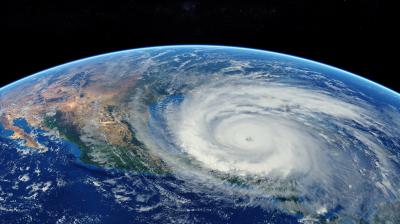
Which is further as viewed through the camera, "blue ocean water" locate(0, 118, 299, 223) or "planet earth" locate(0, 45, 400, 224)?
"planet earth" locate(0, 45, 400, 224)

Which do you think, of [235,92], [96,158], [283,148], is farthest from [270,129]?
[96,158]

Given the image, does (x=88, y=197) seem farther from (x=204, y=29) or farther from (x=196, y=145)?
(x=204, y=29)

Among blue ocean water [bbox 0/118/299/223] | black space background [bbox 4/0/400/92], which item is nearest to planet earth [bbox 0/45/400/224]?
blue ocean water [bbox 0/118/299/223]

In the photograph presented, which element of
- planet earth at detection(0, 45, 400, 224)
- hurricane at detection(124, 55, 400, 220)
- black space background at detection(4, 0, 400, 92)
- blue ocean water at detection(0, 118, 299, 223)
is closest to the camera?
blue ocean water at detection(0, 118, 299, 223)

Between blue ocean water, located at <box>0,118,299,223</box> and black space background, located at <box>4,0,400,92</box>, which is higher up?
black space background, located at <box>4,0,400,92</box>

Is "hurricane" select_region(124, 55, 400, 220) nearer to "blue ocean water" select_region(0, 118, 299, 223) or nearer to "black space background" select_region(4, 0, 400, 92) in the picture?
"blue ocean water" select_region(0, 118, 299, 223)

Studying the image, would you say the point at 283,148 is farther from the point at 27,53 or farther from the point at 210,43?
the point at 27,53

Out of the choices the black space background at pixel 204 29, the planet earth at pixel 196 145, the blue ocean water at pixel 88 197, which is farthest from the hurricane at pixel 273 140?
the black space background at pixel 204 29
